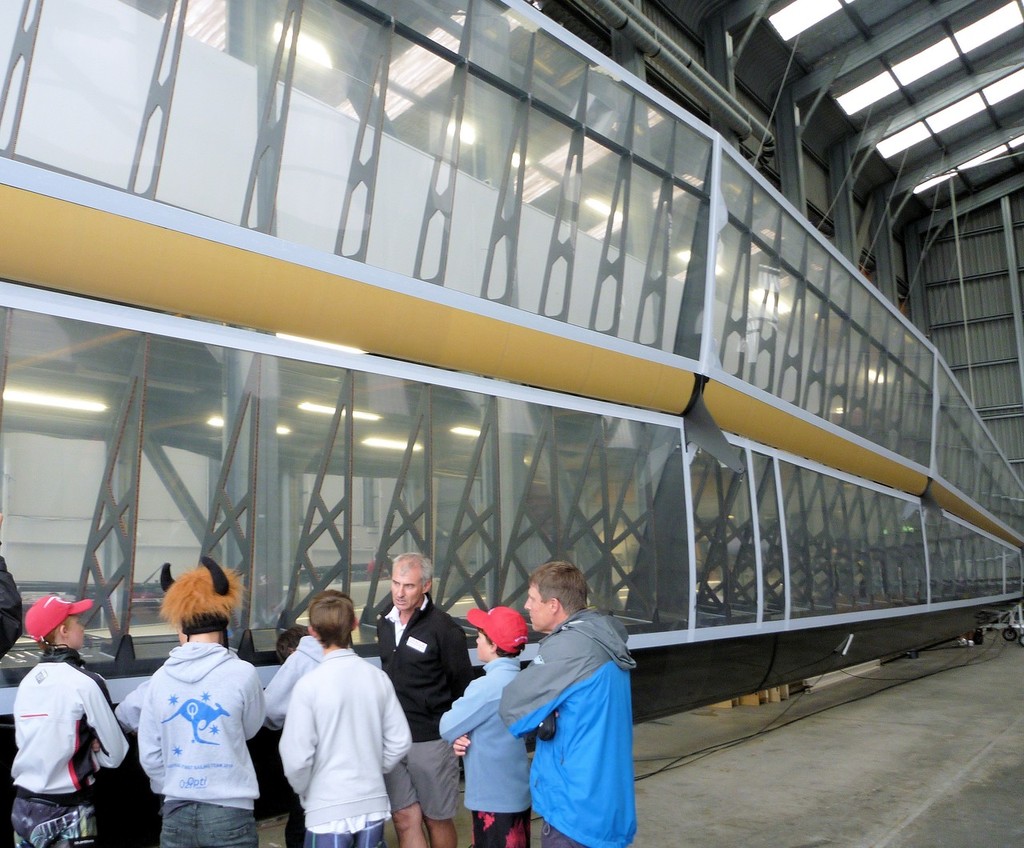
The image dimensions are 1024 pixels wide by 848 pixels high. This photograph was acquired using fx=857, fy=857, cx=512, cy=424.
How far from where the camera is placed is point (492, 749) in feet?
11.4

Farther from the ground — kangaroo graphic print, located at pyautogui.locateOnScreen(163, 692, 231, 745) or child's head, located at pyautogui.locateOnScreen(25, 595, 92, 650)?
child's head, located at pyautogui.locateOnScreen(25, 595, 92, 650)

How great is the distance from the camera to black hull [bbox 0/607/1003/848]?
12.6 feet

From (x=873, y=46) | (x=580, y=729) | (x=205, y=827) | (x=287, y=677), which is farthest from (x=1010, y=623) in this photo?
(x=205, y=827)

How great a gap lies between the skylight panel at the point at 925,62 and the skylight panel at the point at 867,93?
330 millimetres

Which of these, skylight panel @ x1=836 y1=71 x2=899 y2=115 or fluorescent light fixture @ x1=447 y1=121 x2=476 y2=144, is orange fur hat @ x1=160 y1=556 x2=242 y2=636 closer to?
fluorescent light fixture @ x1=447 y1=121 x2=476 y2=144

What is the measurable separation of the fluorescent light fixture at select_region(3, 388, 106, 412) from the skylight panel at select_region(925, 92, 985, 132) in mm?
32792

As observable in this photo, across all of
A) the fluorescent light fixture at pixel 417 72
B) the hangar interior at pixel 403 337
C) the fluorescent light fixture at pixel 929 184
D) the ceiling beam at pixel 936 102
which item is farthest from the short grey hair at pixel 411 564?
the fluorescent light fixture at pixel 929 184

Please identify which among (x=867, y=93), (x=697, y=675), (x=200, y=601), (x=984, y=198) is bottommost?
(x=697, y=675)

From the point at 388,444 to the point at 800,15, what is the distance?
23.1 meters

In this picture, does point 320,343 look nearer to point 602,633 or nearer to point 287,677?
point 287,677

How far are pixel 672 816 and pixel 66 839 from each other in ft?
13.9

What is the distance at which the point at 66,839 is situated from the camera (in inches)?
125

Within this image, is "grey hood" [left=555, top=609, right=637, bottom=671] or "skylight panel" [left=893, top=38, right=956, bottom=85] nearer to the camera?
"grey hood" [left=555, top=609, right=637, bottom=671]

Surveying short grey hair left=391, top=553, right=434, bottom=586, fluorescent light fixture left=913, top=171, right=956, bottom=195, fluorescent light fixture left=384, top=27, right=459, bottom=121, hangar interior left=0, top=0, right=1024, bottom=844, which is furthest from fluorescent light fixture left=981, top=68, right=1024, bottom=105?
short grey hair left=391, top=553, right=434, bottom=586
